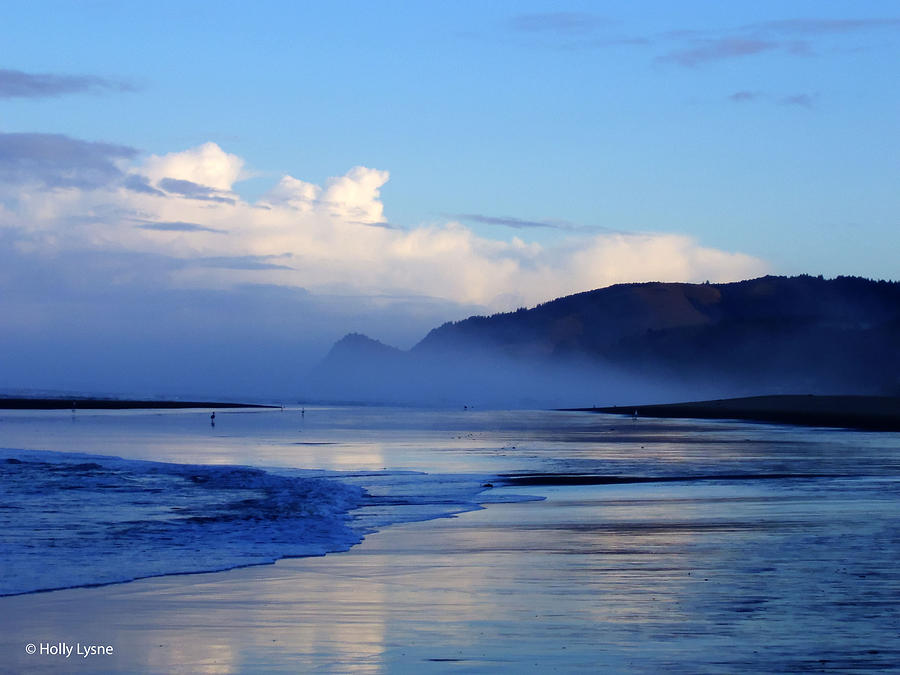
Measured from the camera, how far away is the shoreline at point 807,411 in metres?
78.9

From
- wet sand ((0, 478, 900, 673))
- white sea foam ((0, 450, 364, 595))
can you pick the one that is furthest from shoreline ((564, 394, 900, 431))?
wet sand ((0, 478, 900, 673))

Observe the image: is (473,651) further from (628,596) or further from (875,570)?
(875,570)

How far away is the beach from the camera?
32.6 ft

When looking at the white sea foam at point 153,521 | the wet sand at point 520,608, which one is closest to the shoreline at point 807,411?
the white sea foam at point 153,521

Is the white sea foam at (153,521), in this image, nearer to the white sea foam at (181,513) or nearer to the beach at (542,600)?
the white sea foam at (181,513)

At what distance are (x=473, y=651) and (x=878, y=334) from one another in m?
196

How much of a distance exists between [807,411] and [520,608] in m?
90.3

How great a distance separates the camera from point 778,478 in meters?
29.8

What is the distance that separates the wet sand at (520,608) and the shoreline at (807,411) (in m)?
55.7

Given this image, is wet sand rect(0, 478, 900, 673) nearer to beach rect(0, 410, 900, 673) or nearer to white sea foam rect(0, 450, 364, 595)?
beach rect(0, 410, 900, 673)

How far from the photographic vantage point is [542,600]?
12633 mm

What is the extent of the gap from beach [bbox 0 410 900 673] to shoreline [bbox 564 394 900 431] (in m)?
52.2

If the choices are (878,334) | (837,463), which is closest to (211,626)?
(837,463)

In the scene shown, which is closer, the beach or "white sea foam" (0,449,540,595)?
the beach
